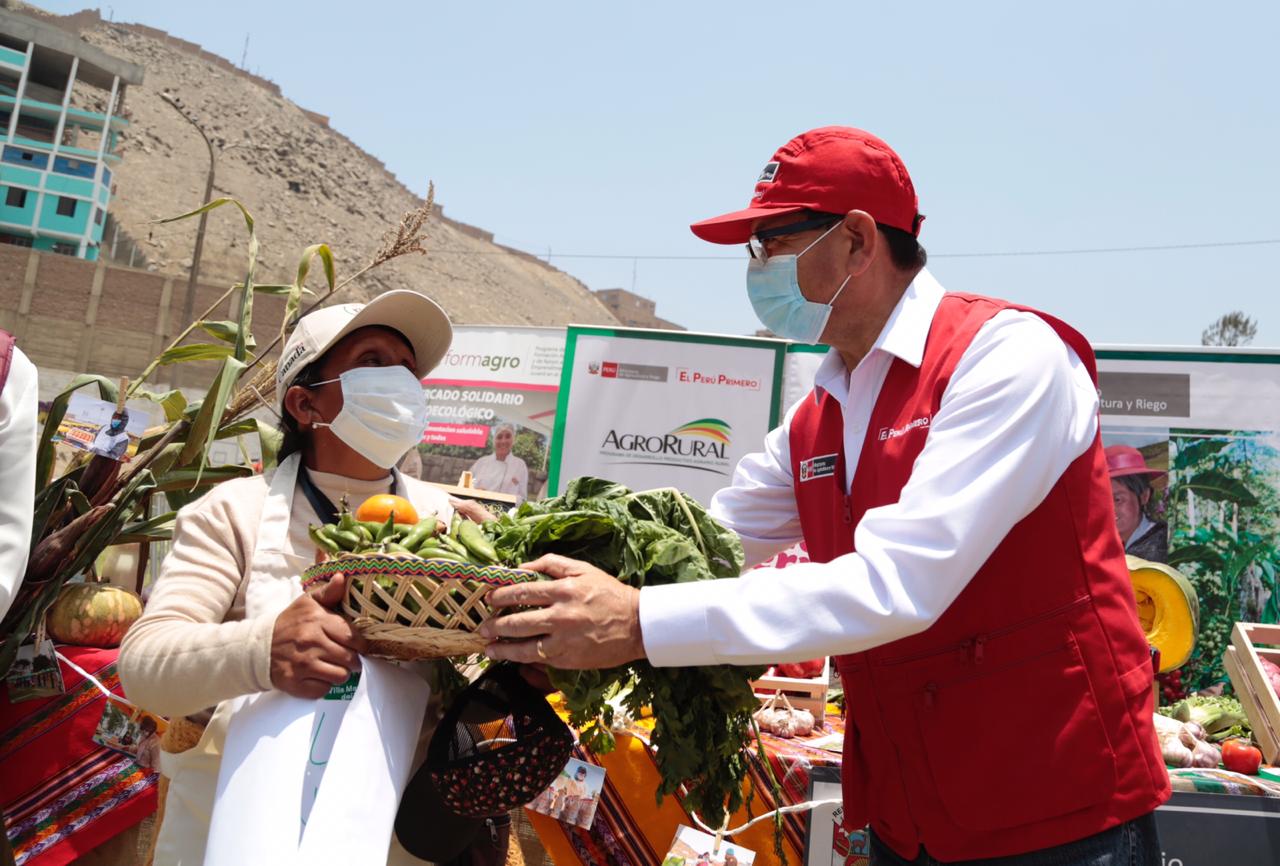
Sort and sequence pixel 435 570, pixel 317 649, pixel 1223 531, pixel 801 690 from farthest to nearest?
1. pixel 1223 531
2. pixel 801 690
3. pixel 317 649
4. pixel 435 570

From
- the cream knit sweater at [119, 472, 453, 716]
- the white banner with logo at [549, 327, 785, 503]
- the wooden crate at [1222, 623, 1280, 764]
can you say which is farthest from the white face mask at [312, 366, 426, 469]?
the white banner with logo at [549, 327, 785, 503]

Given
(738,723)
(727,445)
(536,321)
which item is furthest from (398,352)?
(536,321)

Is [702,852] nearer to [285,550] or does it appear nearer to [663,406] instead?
[285,550]

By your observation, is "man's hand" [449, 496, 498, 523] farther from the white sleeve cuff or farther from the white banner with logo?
the white banner with logo

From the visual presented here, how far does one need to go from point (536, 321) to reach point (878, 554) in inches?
3566

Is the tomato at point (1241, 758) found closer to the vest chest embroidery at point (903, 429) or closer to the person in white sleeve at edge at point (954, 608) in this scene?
the person in white sleeve at edge at point (954, 608)

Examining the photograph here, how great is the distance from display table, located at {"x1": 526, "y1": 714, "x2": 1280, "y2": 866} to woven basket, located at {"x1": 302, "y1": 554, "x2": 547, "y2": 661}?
1829mm

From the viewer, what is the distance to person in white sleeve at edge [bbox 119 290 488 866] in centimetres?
194

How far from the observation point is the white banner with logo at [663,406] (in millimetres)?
6422

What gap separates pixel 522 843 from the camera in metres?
3.73

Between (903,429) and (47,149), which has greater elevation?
(47,149)

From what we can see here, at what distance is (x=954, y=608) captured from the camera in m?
1.98

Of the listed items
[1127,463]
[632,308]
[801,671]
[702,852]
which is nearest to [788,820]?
[702,852]

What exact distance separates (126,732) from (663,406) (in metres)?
3.56
